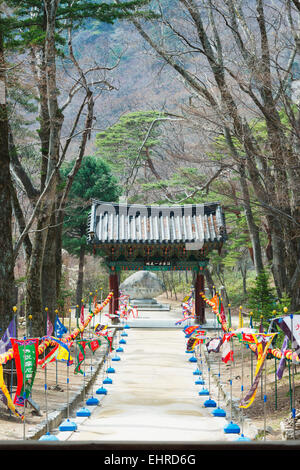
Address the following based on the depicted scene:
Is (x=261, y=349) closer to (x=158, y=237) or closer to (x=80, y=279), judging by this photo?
(x=158, y=237)

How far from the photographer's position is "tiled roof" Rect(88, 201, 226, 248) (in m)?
21.7

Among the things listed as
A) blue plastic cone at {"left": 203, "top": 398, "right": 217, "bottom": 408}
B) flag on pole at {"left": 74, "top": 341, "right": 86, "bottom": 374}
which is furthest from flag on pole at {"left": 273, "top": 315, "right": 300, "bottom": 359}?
flag on pole at {"left": 74, "top": 341, "right": 86, "bottom": 374}

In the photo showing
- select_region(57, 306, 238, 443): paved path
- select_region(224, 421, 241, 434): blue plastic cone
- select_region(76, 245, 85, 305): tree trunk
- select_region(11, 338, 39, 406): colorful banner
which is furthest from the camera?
select_region(76, 245, 85, 305): tree trunk

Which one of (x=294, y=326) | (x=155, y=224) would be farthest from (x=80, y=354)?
(x=155, y=224)

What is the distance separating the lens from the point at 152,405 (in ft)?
31.8

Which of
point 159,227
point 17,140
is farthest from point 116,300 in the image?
point 17,140

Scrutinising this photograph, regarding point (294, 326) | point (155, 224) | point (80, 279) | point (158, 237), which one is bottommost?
point (294, 326)

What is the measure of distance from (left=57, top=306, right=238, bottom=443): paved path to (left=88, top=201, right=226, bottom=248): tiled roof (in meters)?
5.34

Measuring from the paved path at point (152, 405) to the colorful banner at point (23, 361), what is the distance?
83 cm

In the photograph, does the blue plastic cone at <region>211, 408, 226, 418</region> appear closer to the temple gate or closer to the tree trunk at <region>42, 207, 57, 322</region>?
the tree trunk at <region>42, 207, 57, 322</region>

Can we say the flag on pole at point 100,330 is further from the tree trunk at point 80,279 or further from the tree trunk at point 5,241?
the tree trunk at point 80,279

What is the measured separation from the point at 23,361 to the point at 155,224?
1594cm

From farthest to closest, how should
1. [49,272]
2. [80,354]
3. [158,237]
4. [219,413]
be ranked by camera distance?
[158,237] → [49,272] → [80,354] → [219,413]
